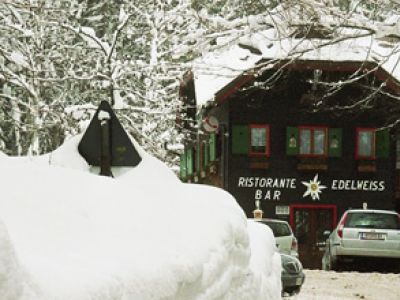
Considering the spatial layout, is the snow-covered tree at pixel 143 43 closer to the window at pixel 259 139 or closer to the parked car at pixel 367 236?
the window at pixel 259 139

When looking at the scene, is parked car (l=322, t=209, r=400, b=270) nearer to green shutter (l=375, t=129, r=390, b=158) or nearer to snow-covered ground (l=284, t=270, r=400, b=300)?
snow-covered ground (l=284, t=270, r=400, b=300)

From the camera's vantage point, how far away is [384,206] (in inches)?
1187

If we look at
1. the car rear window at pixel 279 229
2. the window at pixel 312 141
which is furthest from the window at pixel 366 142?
the car rear window at pixel 279 229

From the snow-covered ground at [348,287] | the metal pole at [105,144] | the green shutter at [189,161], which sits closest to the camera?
the metal pole at [105,144]

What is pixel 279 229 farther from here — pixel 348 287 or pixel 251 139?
pixel 251 139

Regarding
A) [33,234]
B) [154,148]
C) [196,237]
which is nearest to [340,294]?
[154,148]

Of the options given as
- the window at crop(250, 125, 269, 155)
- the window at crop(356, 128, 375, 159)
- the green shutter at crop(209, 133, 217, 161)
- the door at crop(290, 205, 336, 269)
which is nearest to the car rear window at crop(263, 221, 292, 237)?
the door at crop(290, 205, 336, 269)

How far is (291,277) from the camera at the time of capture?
558 inches

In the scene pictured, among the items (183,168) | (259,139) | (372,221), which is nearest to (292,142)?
(259,139)

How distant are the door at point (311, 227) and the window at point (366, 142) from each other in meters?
1.95

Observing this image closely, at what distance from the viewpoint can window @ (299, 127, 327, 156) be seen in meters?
29.5

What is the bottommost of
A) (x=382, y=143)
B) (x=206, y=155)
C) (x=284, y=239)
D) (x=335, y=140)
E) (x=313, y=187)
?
(x=284, y=239)

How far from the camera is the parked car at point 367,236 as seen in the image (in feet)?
68.6

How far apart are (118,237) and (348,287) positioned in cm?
1377
